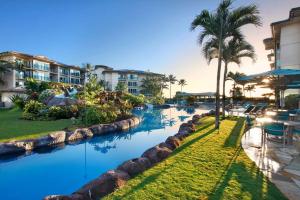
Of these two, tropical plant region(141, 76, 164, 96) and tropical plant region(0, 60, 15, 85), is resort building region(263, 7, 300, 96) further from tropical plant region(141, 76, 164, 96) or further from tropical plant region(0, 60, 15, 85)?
tropical plant region(0, 60, 15, 85)

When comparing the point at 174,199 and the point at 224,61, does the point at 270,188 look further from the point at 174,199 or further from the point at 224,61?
the point at 224,61

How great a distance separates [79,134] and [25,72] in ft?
132

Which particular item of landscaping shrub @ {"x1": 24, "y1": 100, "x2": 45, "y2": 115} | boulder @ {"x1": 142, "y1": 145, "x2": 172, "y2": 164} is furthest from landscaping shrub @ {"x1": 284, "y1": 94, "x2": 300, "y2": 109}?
landscaping shrub @ {"x1": 24, "y1": 100, "x2": 45, "y2": 115}

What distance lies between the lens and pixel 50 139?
32.1 feet

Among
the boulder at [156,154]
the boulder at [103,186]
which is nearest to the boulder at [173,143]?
the boulder at [156,154]

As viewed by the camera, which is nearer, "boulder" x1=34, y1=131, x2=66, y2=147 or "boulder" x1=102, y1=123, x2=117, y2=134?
"boulder" x1=34, y1=131, x2=66, y2=147

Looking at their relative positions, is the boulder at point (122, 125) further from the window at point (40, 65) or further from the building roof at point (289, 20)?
the window at point (40, 65)

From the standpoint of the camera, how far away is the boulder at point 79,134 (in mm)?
10799

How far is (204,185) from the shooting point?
4.20 meters

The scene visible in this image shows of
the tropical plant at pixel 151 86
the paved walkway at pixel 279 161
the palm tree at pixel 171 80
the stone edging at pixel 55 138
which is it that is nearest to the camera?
the paved walkway at pixel 279 161

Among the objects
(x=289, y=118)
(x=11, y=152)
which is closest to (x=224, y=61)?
(x=289, y=118)

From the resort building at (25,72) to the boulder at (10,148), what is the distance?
103 feet

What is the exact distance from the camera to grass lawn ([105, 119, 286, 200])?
3812mm

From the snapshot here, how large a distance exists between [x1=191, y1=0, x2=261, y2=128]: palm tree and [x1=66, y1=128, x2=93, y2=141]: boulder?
24.9ft
